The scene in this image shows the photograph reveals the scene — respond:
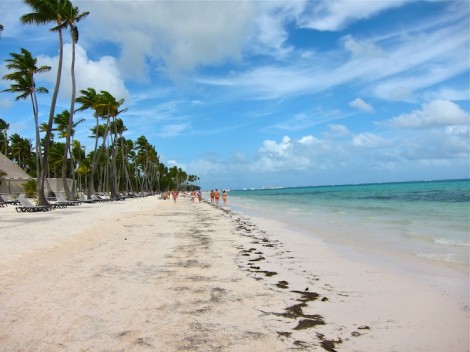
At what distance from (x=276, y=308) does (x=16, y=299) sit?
332cm

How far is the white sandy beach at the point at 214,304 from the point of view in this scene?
3.72 metres

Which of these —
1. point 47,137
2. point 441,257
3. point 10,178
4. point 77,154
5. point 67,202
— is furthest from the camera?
point 77,154

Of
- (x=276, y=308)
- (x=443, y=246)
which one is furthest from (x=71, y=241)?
(x=443, y=246)

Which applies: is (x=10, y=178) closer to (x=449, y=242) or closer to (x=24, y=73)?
(x=24, y=73)

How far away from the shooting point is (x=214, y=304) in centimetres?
484

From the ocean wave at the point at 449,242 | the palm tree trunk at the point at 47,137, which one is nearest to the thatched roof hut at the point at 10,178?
the palm tree trunk at the point at 47,137

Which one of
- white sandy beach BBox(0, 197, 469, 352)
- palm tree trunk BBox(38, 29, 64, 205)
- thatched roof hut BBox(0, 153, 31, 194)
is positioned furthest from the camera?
thatched roof hut BBox(0, 153, 31, 194)

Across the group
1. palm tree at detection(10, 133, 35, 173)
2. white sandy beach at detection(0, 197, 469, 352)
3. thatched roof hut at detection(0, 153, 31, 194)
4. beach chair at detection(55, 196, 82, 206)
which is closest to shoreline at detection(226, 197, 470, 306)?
white sandy beach at detection(0, 197, 469, 352)

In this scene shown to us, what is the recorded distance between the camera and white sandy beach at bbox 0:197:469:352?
3721mm

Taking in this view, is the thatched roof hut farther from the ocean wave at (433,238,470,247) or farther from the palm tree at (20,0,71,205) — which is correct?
the ocean wave at (433,238,470,247)

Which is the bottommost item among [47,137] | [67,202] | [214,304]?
[214,304]

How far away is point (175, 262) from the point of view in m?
7.61

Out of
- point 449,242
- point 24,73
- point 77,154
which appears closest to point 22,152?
point 77,154

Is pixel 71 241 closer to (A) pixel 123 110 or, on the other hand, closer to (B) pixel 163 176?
(A) pixel 123 110
